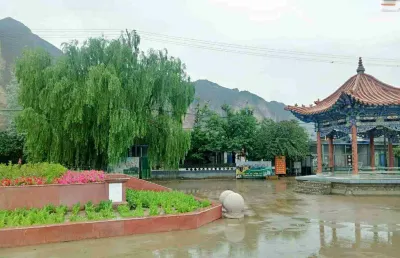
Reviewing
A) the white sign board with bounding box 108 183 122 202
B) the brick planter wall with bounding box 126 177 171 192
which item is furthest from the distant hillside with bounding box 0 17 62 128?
the white sign board with bounding box 108 183 122 202

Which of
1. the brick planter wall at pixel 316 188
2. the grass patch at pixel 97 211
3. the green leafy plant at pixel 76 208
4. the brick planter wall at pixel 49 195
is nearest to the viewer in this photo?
the grass patch at pixel 97 211

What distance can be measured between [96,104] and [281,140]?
55.0ft

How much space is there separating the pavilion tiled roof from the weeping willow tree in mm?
6939

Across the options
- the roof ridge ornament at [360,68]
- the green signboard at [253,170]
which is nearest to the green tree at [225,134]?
the green signboard at [253,170]

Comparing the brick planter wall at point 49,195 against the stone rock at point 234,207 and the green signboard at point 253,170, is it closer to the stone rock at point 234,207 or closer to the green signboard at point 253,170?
the stone rock at point 234,207

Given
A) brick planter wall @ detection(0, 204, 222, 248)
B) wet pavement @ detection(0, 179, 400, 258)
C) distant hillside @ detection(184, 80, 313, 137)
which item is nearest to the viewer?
wet pavement @ detection(0, 179, 400, 258)

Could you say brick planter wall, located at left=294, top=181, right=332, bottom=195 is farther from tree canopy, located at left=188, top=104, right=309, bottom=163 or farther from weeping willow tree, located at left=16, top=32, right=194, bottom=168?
tree canopy, located at left=188, top=104, right=309, bottom=163

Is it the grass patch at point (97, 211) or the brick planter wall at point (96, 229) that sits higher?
the grass patch at point (97, 211)

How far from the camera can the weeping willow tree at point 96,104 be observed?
646 inches

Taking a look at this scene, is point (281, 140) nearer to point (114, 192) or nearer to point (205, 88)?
point (114, 192)

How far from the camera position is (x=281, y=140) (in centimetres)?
2933

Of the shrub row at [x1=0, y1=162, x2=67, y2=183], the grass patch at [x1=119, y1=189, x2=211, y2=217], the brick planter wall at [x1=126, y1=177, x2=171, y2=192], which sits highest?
the shrub row at [x1=0, y1=162, x2=67, y2=183]

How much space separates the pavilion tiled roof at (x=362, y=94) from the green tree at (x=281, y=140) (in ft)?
27.3

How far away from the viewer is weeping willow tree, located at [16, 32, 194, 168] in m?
16.4
